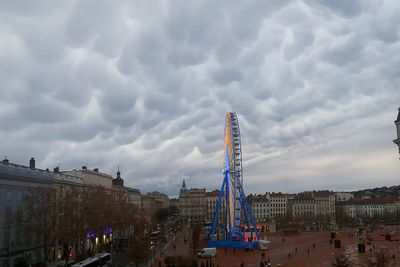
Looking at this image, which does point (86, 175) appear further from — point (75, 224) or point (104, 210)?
point (75, 224)

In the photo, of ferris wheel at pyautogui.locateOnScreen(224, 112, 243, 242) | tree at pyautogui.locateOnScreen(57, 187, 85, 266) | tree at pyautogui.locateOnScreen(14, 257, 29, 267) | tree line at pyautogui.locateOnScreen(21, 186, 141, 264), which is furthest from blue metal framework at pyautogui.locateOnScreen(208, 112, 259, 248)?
tree at pyautogui.locateOnScreen(14, 257, 29, 267)

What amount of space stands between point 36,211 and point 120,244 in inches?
1686

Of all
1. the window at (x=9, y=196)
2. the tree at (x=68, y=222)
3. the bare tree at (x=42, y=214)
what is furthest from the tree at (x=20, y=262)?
the window at (x=9, y=196)

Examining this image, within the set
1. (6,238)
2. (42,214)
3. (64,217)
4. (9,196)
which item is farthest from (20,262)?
(9,196)

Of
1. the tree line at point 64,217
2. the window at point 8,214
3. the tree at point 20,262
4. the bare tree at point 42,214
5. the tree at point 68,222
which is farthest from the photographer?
the tree at point 68,222

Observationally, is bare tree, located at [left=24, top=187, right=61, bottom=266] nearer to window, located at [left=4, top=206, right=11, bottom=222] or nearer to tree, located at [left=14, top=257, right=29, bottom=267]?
window, located at [left=4, top=206, right=11, bottom=222]

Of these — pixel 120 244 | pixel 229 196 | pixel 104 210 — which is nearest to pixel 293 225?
pixel 229 196

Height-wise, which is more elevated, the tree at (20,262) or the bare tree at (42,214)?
the bare tree at (42,214)

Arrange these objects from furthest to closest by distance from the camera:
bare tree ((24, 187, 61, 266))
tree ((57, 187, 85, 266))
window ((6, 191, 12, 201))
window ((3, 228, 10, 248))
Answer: tree ((57, 187, 85, 266)) → window ((6, 191, 12, 201)) → window ((3, 228, 10, 248)) → bare tree ((24, 187, 61, 266))

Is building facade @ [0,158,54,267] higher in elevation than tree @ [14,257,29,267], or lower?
higher

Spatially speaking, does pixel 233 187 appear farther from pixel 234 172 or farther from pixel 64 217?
pixel 64 217

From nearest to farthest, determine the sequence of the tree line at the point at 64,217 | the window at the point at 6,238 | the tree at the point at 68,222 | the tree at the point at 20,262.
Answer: the tree at the point at 20,262 < the window at the point at 6,238 < the tree line at the point at 64,217 < the tree at the point at 68,222

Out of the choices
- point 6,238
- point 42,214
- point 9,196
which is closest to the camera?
point 6,238

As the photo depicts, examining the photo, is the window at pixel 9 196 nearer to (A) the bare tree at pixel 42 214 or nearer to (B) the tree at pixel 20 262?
(A) the bare tree at pixel 42 214
